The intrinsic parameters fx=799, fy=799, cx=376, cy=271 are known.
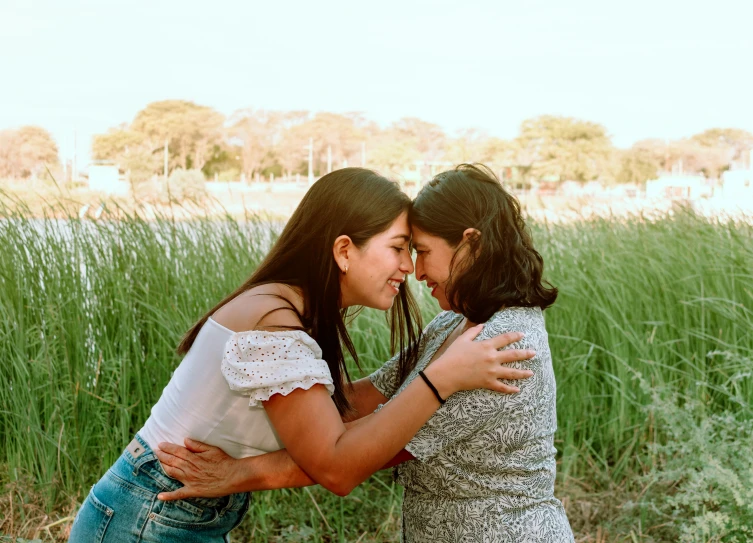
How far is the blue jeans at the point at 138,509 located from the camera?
5.52 ft

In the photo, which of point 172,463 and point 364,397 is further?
point 364,397

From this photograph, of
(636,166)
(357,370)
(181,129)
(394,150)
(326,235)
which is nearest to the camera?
(326,235)

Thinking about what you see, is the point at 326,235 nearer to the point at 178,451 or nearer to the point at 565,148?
the point at 178,451

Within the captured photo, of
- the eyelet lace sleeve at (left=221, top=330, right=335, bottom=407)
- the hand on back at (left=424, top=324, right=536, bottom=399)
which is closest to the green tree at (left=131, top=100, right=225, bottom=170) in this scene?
the eyelet lace sleeve at (left=221, top=330, right=335, bottom=407)

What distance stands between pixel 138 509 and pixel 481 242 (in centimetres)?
94

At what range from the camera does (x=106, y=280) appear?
366cm

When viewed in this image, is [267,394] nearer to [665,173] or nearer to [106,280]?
[106,280]

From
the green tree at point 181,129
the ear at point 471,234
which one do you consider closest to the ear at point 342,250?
the ear at point 471,234

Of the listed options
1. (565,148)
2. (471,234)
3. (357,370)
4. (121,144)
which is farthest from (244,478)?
(565,148)

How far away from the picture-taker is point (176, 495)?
65.7 inches

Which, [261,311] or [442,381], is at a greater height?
[261,311]

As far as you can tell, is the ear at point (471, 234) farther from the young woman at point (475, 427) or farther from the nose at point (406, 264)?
the nose at point (406, 264)

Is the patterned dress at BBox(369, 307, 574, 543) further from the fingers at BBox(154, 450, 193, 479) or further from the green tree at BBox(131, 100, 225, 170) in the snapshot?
the green tree at BBox(131, 100, 225, 170)

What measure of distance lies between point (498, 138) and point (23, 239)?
276 ft
